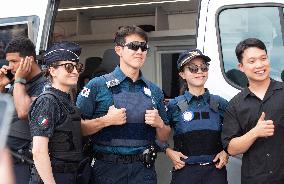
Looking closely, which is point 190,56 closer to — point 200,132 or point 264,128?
point 200,132

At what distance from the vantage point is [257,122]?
2.75 meters

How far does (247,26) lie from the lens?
351 centimetres

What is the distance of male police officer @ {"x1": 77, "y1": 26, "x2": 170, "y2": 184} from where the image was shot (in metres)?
2.93

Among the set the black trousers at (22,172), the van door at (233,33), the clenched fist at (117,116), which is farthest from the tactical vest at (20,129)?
the van door at (233,33)

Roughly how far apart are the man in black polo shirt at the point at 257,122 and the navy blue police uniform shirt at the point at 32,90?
4.25 feet

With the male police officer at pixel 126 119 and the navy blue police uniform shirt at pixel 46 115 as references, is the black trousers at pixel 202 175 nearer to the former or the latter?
the male police officer at pixel 126 119

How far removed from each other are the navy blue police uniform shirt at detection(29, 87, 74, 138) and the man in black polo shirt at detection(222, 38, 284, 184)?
0.96 meters

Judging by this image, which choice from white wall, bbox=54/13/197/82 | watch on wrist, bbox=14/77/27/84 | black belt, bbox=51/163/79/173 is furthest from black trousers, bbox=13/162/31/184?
white wall, bbox=54/13/197/82

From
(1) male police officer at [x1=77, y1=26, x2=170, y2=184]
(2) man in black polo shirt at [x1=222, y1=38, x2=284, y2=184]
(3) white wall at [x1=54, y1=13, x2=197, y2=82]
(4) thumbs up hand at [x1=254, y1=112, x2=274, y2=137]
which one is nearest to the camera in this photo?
(4) thumbs up hand at [x1=254, y1=112, x2=274, y2=137]

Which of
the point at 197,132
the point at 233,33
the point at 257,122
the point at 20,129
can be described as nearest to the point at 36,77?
the point at 20,129

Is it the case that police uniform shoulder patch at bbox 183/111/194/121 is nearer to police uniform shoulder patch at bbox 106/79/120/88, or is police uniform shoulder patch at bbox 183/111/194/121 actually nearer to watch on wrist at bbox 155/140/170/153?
watch on wrist at bbox 155/140/170/153

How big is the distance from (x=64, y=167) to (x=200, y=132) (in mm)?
851

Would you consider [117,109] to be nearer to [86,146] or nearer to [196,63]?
[86,146]

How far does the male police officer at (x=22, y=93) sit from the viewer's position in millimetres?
3213
